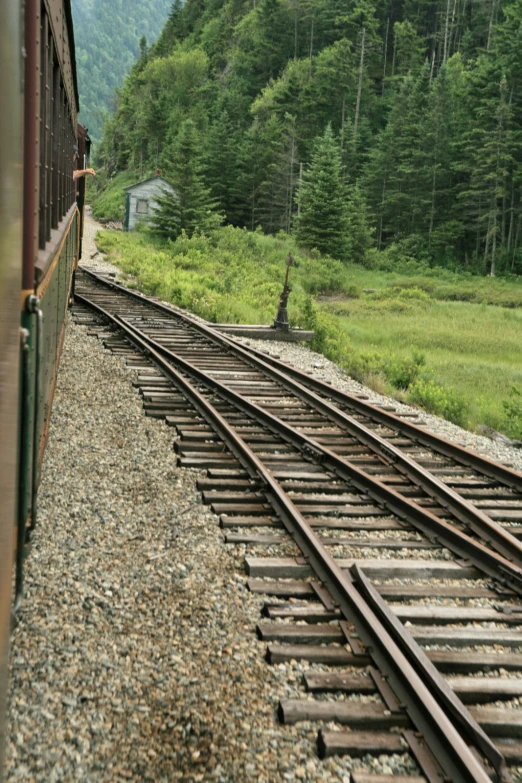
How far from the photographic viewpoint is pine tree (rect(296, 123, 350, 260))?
4166cm

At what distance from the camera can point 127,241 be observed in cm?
3838

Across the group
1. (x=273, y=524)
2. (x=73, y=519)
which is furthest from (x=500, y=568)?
(x=73, y=519)

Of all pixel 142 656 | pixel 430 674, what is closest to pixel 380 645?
pixel 430 674

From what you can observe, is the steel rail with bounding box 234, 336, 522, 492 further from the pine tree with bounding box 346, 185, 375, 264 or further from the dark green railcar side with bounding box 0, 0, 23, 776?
the pine tree with bounding box 346, 185, 375, 264

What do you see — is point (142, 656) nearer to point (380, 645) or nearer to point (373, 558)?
point (380, 645)

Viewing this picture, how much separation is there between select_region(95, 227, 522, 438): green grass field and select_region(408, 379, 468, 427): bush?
0.02 metres

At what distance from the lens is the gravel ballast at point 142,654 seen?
329cm

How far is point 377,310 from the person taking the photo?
97.9ft

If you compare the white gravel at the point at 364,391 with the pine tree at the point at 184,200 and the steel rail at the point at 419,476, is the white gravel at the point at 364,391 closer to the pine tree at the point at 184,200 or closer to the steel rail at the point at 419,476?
the steel rail at the point at 419,476

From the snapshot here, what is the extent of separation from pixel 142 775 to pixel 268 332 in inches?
508

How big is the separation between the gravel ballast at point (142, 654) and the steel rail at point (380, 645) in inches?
8.4

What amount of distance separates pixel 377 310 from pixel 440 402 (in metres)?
18.8

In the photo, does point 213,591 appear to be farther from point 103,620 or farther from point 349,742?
point 349,742

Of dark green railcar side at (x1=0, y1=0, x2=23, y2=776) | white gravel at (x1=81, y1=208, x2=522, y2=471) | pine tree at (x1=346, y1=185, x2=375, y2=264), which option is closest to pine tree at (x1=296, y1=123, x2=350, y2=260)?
pine tree at (x1=346, y1=185, x2=375, y2=264)
